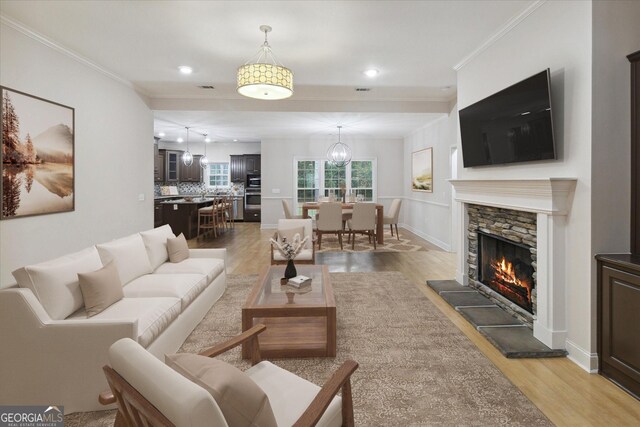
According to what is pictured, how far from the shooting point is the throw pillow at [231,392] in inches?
42.4

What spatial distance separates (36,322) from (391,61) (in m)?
4.12

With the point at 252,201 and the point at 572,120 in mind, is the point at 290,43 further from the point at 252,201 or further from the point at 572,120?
the point at 252,201

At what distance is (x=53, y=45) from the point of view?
3.68m

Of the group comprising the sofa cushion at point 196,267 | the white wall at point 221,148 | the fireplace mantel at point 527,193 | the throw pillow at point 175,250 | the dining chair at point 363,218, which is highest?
the white wall at point 221,148

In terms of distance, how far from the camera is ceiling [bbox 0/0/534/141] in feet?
9.99

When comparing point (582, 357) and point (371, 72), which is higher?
point (371, 72)

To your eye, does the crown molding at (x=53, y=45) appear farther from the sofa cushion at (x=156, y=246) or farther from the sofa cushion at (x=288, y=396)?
the sofa cushion at (x=288, y=396)

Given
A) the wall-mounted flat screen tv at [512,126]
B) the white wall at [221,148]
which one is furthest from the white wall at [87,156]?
the white wall at [221,148]

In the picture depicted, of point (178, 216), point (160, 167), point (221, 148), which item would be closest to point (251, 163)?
point (221, 148)

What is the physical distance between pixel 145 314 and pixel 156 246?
1.48m

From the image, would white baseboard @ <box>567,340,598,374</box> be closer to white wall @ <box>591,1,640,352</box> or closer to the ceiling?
white wall @ <box>591,1,640,352</box>

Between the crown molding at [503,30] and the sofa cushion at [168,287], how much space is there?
12.3 ft

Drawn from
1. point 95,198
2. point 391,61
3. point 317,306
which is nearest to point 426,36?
point 391,61

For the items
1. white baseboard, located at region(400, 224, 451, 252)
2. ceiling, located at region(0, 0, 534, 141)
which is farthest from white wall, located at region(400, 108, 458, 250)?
ceiling, located at region(0, 0, 534, 141)
